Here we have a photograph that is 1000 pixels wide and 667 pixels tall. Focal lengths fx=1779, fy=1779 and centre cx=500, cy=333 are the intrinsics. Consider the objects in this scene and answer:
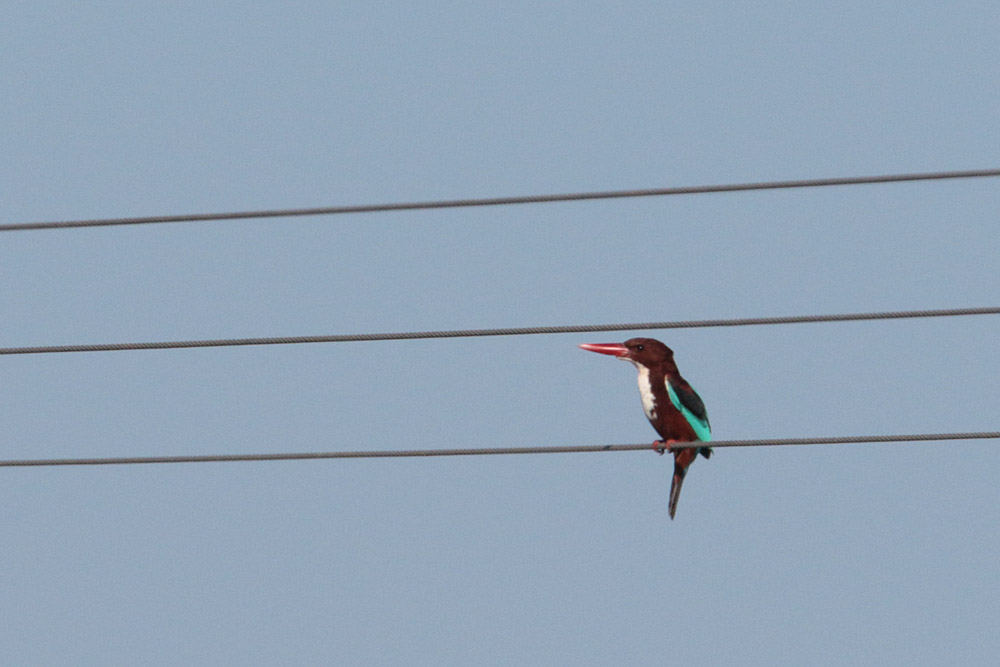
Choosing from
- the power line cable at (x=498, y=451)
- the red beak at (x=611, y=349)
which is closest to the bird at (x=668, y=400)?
the red beak at (x=611, y=349)

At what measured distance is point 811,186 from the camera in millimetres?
8031

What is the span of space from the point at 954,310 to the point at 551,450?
194 cm

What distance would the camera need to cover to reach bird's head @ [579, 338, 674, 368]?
1074cm

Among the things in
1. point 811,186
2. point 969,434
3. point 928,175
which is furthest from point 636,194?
point 969,434

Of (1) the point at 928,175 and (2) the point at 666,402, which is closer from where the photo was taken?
(1) the point at 928,175

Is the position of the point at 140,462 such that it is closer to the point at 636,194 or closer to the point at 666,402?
the point at 636,194

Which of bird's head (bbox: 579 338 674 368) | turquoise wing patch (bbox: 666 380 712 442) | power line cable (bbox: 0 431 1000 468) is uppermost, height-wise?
bird's head (bbox: 579 338 674 368)

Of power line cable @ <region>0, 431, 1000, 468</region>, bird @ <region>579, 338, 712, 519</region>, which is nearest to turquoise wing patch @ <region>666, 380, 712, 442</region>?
bird @ <region>579, 338, 712, 519</region>

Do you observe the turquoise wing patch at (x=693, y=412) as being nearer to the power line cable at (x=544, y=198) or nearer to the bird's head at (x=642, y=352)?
the bird's head at (x=642, y=352)

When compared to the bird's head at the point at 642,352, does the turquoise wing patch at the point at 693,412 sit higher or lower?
lower

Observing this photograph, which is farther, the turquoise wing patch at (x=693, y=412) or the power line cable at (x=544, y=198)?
the turquoise wing patch at (x=693, y=412)

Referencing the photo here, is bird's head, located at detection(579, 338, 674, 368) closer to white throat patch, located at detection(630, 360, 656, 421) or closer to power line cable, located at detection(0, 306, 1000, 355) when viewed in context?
white throat patch, located at detection(630, 360, 656, 421)

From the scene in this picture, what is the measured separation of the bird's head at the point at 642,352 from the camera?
35.2ft

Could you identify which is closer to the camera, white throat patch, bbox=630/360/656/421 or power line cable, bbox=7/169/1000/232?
power line cable, bbox=7/169/1000/232
